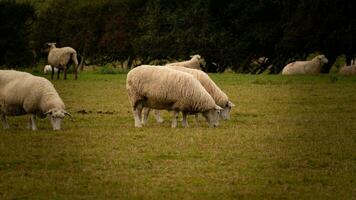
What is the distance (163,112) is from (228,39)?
93.1 feet

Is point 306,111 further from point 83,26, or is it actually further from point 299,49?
point 83,26

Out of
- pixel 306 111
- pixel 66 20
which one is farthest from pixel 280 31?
pixel 306 111

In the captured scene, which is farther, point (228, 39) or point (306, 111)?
point (228, 39)

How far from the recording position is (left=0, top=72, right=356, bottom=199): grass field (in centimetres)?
1159

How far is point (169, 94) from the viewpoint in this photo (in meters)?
19.1

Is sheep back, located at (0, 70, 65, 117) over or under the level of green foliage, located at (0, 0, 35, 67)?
over

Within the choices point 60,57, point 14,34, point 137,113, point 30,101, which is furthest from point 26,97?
point 14,34

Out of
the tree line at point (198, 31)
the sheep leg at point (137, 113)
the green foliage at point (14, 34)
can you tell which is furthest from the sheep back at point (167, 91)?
the green foliage at point (14, 34)

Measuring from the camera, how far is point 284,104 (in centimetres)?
2638

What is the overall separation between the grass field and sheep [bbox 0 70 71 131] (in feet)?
1.27

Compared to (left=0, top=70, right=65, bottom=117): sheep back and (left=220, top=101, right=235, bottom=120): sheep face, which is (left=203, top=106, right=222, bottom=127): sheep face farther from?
(left=0, top=70, right=65, bottom=117): sheep back

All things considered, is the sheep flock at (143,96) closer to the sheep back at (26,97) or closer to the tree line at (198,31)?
the sheep back at (26,97)

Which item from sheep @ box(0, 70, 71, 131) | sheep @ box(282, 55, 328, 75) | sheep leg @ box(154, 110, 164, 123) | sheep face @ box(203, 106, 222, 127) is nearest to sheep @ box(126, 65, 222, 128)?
sheep face @ box(203, 106, 222, 127)

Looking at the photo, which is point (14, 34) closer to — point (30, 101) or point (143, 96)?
point (143, 96)
